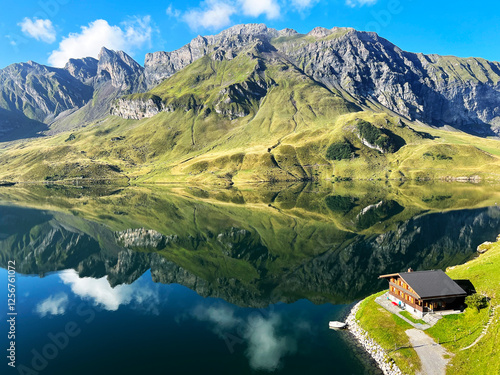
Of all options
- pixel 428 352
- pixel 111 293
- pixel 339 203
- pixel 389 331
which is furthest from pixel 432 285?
pixel 339 203

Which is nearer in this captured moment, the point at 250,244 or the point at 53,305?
the point at 53,305

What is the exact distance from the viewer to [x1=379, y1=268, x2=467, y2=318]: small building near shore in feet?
146

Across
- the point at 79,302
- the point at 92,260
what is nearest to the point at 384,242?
the point at 79,302

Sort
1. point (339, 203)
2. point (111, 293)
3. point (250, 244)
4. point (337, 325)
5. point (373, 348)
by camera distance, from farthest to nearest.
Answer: point (339, 203), point (250, 244), point (111, 293), point (337, 325), point (373, 348)

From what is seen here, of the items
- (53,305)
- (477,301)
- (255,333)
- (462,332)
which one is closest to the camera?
(462,332)

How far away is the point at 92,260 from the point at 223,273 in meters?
51.9

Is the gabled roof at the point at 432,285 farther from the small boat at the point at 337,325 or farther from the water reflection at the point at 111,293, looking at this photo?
the water reflection at the point at 111,293

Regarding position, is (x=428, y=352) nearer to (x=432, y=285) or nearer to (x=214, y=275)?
(x=432, y=285)

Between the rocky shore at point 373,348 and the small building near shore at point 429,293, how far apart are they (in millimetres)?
9178

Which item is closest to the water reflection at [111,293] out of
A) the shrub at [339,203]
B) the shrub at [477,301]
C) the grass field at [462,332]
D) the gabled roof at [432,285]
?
the grass field at [462,332]

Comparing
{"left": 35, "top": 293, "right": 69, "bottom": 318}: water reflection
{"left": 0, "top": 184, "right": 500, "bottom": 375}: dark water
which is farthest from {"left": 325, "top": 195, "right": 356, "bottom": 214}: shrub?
{"left": 35, "top": 293, "right": 69, "bottom": 318}: water reflection

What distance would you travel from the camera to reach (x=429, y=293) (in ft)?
145

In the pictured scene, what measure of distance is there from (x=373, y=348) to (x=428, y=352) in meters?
7.15

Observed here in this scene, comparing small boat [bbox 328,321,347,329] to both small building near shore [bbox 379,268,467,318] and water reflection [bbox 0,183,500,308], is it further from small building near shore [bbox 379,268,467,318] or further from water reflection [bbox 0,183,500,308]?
small building near shore [bbox 379,268,467,318]
